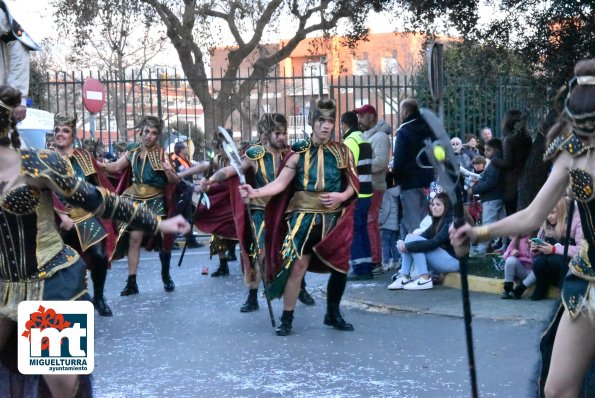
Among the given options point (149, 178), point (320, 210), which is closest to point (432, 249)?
point (320, 210)

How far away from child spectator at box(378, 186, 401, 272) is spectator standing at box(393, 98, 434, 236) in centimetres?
62

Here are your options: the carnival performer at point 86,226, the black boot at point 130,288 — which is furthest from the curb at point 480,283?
the carnival performer at point 86,226

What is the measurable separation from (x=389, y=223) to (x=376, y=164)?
792 mm

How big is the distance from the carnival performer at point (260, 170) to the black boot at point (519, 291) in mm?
1913

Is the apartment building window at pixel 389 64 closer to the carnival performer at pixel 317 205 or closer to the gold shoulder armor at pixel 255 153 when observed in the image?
the gold shoulder armor at pixel 255 153

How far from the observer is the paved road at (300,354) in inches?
253

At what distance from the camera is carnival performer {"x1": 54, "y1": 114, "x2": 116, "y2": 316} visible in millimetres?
8930

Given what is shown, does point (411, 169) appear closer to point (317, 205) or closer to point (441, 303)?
point (441, 303)

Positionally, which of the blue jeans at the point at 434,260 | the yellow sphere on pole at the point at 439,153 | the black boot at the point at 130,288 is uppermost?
the yellow sphere on pole at the point at 439,153

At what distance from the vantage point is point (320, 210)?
8164 mm

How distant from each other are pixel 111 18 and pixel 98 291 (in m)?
16.1

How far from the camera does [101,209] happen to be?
181 inches

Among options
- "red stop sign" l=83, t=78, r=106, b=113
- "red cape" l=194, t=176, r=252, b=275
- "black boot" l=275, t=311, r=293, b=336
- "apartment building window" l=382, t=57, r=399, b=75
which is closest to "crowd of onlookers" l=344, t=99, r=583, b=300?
"red cape" l=194, t=176, r=252, b=275

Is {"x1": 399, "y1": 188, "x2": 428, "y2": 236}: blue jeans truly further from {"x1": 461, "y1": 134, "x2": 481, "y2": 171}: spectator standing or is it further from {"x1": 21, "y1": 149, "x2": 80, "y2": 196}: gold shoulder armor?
{"x1": 21, "y1": 149, "x2": 80, "y2": 196}: gold shoulder armor
